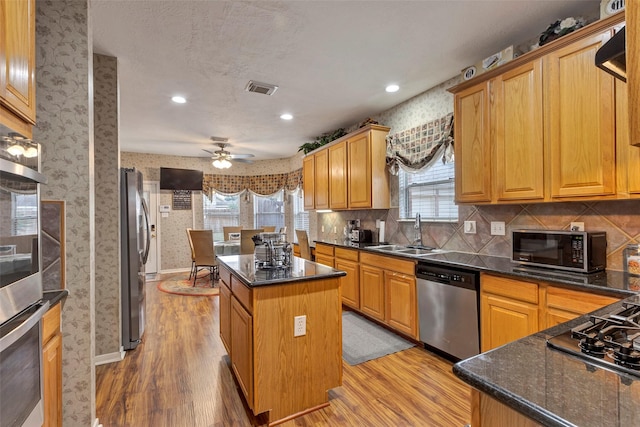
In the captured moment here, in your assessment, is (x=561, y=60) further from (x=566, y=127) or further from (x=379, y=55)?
(x=379, y=55)

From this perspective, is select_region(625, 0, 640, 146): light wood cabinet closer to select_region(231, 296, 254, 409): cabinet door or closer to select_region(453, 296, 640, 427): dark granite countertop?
select_region(453, 296, 640, 427): dark granite countertop

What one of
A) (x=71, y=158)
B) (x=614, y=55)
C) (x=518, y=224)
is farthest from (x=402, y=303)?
(x=71, y=158)

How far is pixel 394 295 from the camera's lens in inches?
127

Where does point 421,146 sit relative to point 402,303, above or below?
above

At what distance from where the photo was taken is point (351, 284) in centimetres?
391

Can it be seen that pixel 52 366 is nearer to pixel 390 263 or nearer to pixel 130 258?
pixel 130 258

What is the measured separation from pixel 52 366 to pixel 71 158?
1.12 m

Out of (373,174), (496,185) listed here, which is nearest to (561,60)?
(496,185)

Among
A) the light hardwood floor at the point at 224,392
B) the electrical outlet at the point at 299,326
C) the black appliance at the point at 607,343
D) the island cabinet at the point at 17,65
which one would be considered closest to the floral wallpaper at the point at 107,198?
the light hardwood floor at the point at 224,392

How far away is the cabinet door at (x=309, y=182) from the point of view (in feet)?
17.7

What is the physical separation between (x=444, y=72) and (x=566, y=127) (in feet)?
4.47

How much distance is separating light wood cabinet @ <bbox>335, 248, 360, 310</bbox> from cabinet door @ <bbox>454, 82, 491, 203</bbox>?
150 cm

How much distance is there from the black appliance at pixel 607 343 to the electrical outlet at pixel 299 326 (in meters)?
1.39

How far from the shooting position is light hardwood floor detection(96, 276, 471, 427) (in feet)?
6.53
